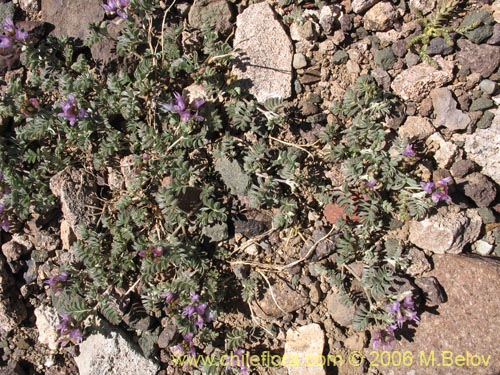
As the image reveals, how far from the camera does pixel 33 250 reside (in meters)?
4.18

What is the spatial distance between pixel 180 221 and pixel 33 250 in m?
Answer: 1.56

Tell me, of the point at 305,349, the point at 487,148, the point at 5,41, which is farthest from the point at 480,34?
the point at 5,41

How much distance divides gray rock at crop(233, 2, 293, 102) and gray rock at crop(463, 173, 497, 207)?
1.76m

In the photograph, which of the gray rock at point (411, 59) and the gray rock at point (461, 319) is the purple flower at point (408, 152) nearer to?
the gray rock at point (411, 59)

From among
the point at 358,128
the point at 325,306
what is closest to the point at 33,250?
the point at 325,306

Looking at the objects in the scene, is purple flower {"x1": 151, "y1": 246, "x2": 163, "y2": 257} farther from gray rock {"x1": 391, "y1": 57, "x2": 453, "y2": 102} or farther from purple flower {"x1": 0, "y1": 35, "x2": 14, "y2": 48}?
gray rock {"x1": 391, "y1": 57, "x2": 453, "y2": 102}

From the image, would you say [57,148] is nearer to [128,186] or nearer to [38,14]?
[128,186]

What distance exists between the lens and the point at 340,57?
3934mm

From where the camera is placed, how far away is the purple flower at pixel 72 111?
3.68 meters

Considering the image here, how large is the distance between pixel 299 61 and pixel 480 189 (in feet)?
6.33

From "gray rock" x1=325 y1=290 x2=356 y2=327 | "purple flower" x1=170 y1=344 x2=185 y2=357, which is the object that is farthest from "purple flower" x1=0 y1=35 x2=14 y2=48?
"gray rock" x1=325 y1=290 x2=356 y2=327

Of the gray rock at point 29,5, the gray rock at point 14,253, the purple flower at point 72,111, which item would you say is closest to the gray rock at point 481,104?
the purple flower at point 72,111

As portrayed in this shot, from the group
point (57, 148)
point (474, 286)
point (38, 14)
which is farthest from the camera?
point (38, 14)

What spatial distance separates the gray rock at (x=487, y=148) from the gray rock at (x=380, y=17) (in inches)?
48.1
